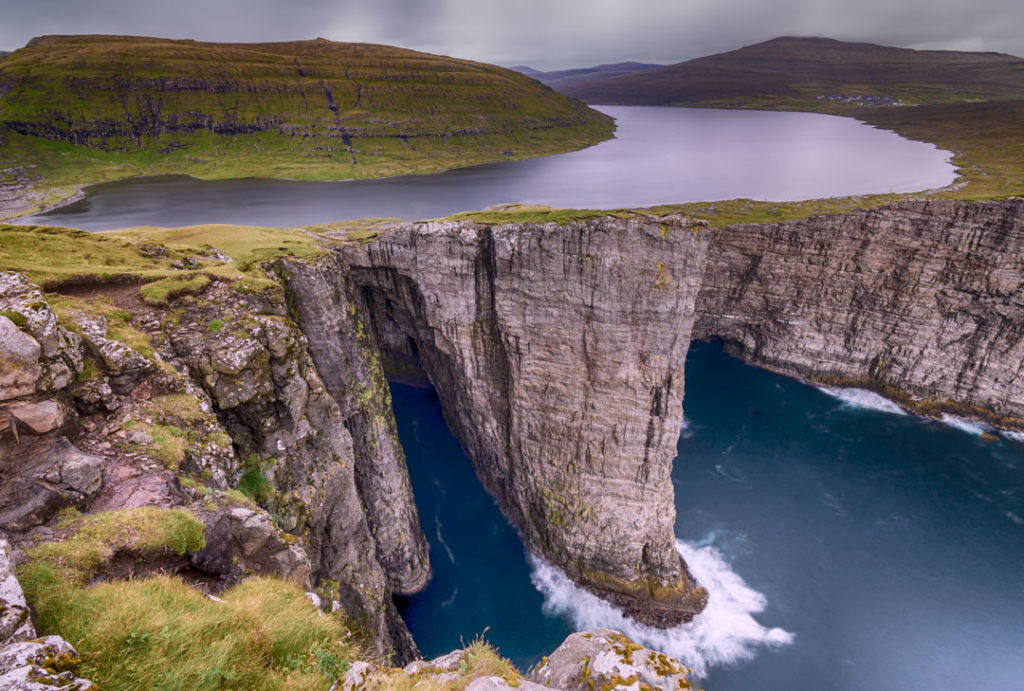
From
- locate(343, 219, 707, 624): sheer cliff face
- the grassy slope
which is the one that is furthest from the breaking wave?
the grassy slope

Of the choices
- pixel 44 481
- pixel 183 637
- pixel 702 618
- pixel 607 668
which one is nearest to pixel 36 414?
pixel 44 481

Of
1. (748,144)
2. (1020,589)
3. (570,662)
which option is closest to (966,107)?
(748,144)

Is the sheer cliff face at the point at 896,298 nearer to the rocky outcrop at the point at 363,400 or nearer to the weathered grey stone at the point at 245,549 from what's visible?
the rocky outcrop at the point at 363,400

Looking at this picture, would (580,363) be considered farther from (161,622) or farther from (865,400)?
(865,400)

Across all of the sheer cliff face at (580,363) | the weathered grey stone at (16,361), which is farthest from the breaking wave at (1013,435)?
the weathered grey stone at (16,361)

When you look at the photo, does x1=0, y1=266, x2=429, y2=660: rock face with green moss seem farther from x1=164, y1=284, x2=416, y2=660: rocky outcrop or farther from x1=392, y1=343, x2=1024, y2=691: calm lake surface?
x1=392, y1=343, x2=1024, y2=691: calm lake surface

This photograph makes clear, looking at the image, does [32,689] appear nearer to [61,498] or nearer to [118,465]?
[61,498]

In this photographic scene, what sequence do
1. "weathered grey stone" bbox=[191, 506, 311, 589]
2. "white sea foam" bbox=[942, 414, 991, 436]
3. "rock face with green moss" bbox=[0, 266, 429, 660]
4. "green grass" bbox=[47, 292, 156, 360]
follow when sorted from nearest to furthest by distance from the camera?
"rock face with green moss" bbox=[0, 266, 429, 660], "weathered grey stone" bbox=[191, 506, 311, 589], "green grass" bbox=[47, 292, 156, 360], "white sea foam" bbox=[942, 414, 991, 436]
